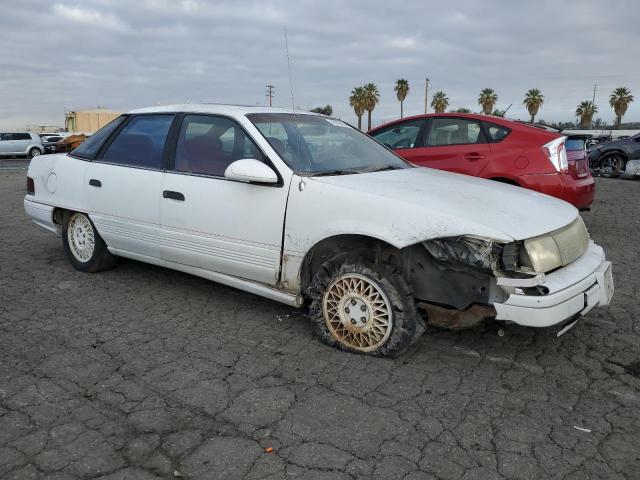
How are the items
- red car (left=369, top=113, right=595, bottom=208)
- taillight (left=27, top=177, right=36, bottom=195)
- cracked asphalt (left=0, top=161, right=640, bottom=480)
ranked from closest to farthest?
cracked asphalt (left=0, top=161, right=640, bottom=480), taillight (left=27, top=177, right=36, bottom=195), red car (left=369, top=113, right=595, bottom=208)

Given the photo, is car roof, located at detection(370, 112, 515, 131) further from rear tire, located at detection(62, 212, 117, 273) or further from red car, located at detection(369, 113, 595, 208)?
rear tire, located at detection(62, 212, 117, 273)

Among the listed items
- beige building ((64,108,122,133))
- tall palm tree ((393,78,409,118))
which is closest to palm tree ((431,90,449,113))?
tall palm tree ((393,78,409,118))

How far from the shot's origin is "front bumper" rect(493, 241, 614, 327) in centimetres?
305

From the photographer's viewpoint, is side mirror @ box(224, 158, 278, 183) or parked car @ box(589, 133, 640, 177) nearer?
side mirror @ box(224, 158, 278, 183)

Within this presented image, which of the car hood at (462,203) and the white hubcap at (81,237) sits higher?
the car hood at (462,203)

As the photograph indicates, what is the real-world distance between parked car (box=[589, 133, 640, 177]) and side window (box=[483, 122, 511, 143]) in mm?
11604

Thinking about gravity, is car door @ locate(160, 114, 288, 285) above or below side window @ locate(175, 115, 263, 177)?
below

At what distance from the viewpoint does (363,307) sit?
3.52 meters

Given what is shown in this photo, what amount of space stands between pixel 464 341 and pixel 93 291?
3.19 meters

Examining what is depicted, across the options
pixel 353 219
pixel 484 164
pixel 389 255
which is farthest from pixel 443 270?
pixel 484 164

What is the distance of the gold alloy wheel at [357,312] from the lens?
345 cm

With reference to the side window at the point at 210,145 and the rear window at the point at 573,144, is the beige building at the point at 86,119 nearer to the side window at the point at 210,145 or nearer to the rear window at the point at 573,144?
the rear window at the point at 573,144

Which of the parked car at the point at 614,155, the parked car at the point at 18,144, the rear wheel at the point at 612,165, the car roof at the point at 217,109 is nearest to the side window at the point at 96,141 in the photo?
the car roof at the point at 217,109

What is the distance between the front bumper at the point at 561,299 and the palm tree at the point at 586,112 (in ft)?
248
